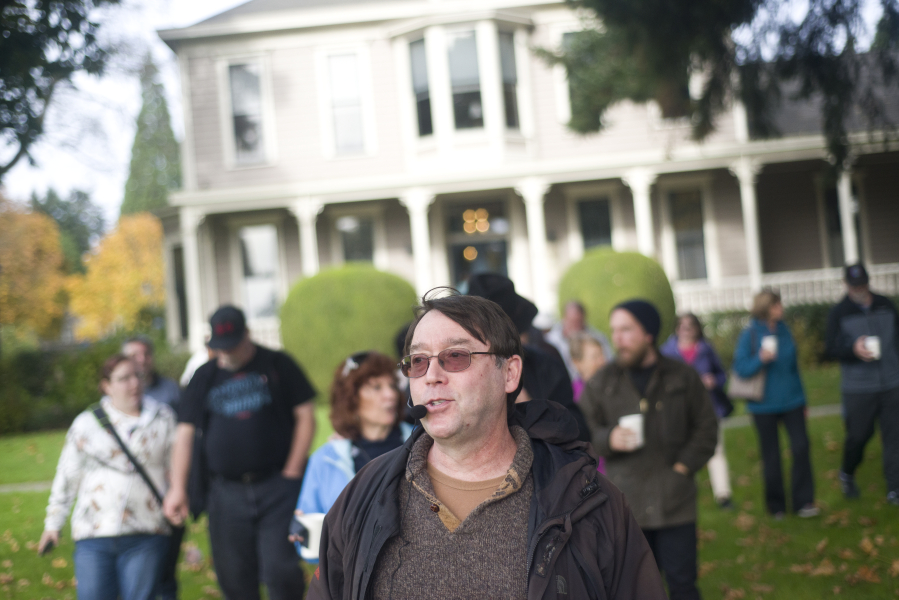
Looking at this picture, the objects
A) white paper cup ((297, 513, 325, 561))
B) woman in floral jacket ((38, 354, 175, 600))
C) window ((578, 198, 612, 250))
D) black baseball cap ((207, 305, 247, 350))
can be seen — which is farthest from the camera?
window ((578, 198, 612, 250))

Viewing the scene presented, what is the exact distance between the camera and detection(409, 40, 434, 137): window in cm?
1800

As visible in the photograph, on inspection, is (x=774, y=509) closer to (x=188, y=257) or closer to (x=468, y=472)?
(x=468, y=472)

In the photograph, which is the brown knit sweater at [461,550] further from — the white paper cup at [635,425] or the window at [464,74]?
the window at [464,74]

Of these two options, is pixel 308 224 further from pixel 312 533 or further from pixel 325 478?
pixel 312 533

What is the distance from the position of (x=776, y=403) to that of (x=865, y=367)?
32.7 inches

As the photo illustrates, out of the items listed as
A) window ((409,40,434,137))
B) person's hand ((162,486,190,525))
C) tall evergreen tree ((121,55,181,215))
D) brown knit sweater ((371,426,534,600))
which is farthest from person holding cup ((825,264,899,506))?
tall evergreen tree ((121,55,181,215))

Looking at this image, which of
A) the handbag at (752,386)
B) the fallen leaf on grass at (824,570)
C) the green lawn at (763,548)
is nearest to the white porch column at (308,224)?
the green lawn at (763,548)

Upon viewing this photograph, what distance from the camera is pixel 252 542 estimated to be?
4.62m

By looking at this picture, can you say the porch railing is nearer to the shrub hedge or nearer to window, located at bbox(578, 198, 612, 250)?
window, located at bbox(578, 198, 612, 250)

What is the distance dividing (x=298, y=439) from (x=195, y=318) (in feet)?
43.9

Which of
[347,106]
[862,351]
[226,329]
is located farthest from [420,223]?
[226,329]

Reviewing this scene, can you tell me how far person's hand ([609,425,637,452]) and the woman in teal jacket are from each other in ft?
11.5

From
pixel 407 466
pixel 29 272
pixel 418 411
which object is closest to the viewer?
pixel 418 411

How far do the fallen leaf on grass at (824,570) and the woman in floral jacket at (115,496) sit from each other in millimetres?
4432
